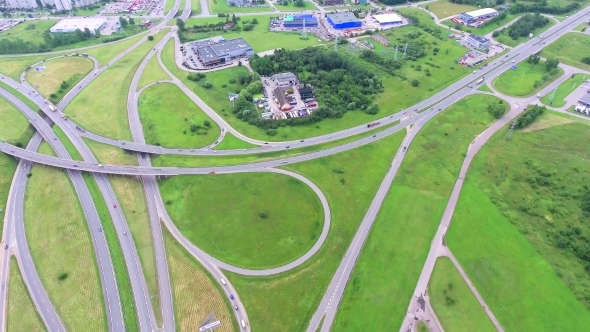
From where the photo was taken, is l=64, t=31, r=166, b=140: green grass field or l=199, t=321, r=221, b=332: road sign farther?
l=64, t=31, r=166, b=140: green grass field

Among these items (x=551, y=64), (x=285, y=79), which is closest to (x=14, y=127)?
(x=285, y=79)

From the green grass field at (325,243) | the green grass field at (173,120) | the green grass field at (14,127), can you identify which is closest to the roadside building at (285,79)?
the green grass field at (173,120)

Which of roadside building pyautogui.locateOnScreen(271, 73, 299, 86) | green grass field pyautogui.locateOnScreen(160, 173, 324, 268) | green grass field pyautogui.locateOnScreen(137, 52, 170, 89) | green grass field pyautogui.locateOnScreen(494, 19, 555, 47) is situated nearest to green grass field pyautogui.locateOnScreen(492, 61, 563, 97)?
green grass field pyautogui.locateOnScreen(494, 19, 555, 47)

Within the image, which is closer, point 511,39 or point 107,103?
point 107,103

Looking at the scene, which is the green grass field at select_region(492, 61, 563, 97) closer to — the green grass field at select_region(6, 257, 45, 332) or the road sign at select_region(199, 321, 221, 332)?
the road sign at select_region(199, 321, 221, 332)

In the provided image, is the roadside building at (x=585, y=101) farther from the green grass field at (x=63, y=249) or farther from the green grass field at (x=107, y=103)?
the green grass field at (x=63, y=249)

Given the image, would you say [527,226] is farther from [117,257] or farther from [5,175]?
[5,175]

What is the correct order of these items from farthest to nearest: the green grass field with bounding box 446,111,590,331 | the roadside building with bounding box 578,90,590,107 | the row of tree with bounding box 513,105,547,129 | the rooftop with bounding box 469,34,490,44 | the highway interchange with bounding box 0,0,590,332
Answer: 1. the rooftop with bounding box 469,34,490,44
2. the roadside building with bounding box 578,90,590,107
3. the row of tree with bounding box 513,105,547,129
4. the highway interchange with bounding box 0,0,590,332
5. the green grass field with bounding box 446,111,590,331
